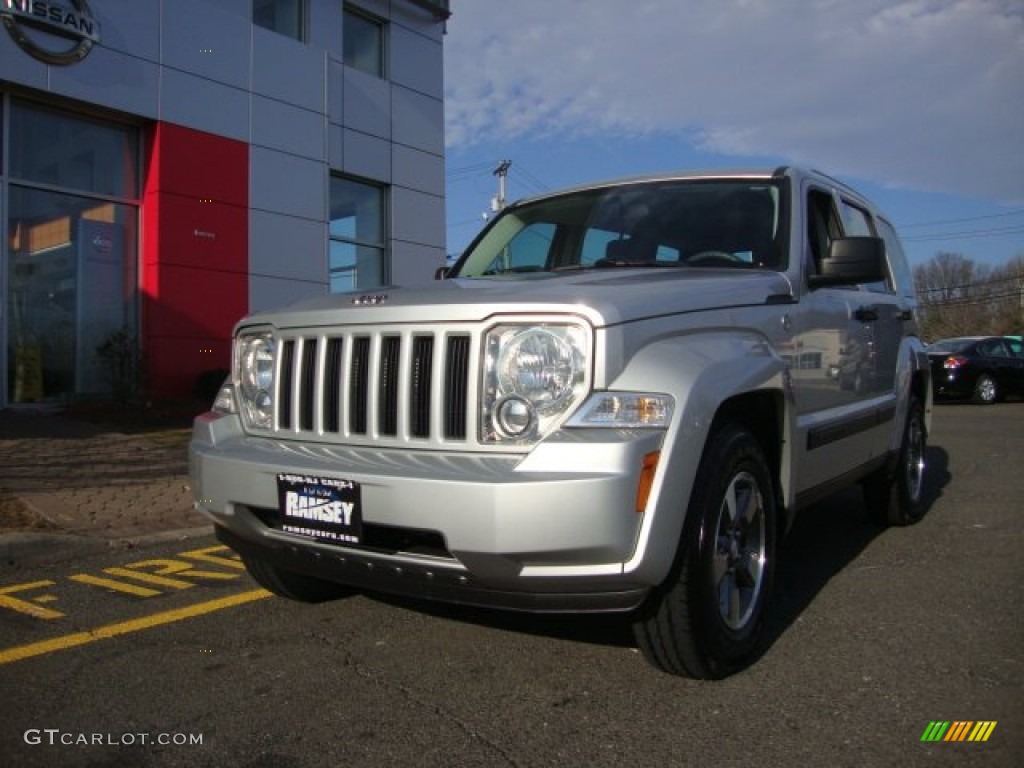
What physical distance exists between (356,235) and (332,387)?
40.6 feet

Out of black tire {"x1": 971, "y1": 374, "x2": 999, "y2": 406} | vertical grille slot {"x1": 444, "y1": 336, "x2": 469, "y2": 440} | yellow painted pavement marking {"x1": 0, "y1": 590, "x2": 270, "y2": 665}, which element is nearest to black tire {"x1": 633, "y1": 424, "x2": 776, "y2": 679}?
vertical grille slot {"x1": 444, "y1": 336, "x2": 469, "y2": 440}

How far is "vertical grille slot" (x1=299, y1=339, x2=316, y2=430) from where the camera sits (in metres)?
3.20

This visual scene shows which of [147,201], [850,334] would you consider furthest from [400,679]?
[147,201]

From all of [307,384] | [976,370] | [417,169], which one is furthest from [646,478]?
[976,370]

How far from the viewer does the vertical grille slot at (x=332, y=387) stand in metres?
3.11

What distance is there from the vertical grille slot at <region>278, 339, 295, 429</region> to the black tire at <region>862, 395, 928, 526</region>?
3598mm

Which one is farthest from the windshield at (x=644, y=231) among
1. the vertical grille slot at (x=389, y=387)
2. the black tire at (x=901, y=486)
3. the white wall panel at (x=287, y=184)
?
the white wall panel at (x=287, y=184)

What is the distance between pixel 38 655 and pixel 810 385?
130 inches

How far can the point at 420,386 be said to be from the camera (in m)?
2.88

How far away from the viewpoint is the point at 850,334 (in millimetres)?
4309

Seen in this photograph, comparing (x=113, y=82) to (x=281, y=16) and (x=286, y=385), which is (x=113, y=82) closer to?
(x=281, y=16)

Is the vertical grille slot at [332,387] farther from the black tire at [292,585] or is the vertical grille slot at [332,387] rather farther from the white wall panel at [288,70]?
the white wall panel at [288,70]

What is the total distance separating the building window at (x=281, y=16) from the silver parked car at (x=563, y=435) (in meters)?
11.4

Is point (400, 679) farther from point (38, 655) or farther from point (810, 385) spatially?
point (810, 385)
